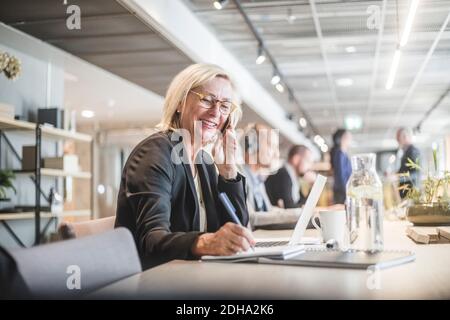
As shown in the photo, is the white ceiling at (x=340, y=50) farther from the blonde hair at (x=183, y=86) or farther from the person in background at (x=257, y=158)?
the blonde hair at (x=183, y=86)

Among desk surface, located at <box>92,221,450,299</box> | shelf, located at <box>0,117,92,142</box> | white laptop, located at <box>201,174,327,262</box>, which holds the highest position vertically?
shelf, located at <box>0,117,92,142</box>

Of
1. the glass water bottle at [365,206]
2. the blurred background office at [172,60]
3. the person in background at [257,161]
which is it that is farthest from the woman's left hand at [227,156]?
the person in background at [257,161]

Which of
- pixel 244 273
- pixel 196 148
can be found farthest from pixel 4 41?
pixel 244 273

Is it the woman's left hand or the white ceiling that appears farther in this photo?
the white ceiling

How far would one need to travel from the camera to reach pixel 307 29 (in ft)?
18.3

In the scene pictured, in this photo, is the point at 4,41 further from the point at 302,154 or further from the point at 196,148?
the point at 196,148

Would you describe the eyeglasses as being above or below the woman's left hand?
above

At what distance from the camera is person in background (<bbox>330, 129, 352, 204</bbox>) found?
20.2 feet

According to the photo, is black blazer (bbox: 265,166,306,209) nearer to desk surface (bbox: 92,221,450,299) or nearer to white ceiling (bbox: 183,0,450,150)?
white ceiling (bbox: 183,0,450,150)

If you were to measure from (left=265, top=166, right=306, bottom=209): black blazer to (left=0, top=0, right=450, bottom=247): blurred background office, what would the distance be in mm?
802

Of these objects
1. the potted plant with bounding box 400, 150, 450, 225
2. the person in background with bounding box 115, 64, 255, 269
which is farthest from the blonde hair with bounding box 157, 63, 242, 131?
the potted plant with bounding box 400, 150, 450, 225

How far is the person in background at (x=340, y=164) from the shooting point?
6.15 metres

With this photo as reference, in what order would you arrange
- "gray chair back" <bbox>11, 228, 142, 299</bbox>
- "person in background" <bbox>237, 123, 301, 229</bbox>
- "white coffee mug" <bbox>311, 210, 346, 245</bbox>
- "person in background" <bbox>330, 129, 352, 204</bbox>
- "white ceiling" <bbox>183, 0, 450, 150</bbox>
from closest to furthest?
1. "gray chair back" <bbox>11, 228, 142, 299</bbox>
2. "white coffee mug" <bbox>311, 210, 346, 245</bbox>
3. "person in background" <bbox>237, 123, 301, 229</bbox>
4. "white ceiling" <bbox>183, 0, 450, 150</bbox>
5. "person in background" <bbox>330, 129, 352, 204</bbox>

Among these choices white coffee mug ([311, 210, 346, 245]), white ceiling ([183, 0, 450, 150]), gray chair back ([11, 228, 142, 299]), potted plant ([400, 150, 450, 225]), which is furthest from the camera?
white ceiling ([183, 0, 450, 150])
